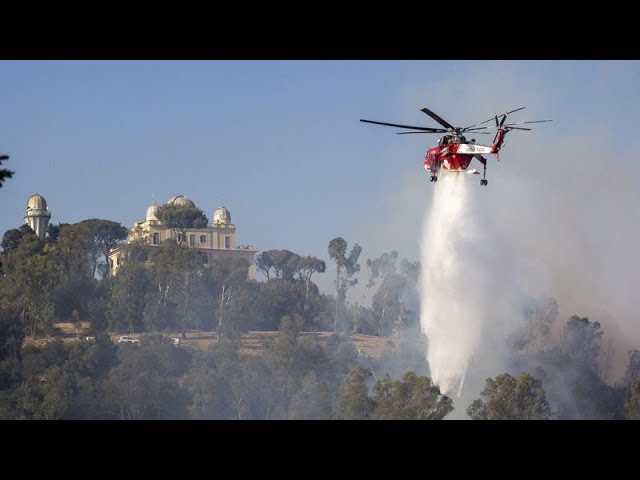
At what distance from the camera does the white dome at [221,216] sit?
17140cm

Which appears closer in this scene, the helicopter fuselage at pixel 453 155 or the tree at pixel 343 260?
the helicopter fuselage at pixel 453 155

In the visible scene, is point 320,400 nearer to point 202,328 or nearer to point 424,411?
point 424,411

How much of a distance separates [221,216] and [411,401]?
85796mm

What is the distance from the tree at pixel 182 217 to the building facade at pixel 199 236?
0.48 metres

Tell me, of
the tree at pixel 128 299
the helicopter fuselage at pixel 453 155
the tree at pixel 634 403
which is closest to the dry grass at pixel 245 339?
the tree at pixel 128 299

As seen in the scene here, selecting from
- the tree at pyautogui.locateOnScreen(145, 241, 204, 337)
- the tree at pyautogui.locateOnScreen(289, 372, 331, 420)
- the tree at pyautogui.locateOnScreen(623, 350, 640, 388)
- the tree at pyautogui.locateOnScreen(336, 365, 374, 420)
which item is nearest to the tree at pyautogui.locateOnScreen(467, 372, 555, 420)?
the tree at pyautogui.locateOnScreen(336, 365, 374, 420)

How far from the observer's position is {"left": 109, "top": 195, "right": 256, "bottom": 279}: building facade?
162875 millimetres

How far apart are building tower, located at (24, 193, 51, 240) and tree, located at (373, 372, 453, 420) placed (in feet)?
261

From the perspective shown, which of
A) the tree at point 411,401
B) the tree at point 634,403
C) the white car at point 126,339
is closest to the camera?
the tree at point 411,401

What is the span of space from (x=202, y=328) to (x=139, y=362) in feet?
78.4

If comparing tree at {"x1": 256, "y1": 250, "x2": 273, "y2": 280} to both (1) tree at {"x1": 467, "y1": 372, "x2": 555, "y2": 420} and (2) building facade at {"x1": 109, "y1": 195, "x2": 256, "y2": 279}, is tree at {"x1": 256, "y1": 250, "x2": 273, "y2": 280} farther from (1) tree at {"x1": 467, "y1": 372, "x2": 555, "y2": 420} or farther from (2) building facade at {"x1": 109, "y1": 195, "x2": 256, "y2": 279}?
(1) tree at {"x1": 467, "y1": 372, "x2": 555, "y2": 420}

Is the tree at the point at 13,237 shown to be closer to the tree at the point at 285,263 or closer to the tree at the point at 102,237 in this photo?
the tree at the point at 102,237

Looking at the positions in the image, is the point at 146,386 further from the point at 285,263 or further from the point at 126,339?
the point at 285,263
